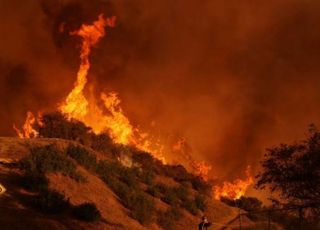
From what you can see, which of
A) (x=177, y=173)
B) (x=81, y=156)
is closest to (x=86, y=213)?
(x=81, y=156)

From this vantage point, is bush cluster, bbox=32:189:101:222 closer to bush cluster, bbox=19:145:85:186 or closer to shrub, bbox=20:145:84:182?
bush cluster, bbox=19:145:85:186

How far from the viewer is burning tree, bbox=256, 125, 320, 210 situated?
1597 cm

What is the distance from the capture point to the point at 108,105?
47906 millimetres

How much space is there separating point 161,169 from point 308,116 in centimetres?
1915

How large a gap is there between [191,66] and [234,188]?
53.9ft

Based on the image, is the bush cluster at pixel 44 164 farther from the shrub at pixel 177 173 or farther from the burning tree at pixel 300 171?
the shrub at pixel 177 173

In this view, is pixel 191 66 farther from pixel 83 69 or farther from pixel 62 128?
pixel 62 128

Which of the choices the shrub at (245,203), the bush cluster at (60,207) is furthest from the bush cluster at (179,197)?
the bush cluster at (60,207)

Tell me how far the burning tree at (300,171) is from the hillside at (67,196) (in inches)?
334

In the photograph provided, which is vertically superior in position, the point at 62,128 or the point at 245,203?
the point at 62,128

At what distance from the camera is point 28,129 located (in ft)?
142

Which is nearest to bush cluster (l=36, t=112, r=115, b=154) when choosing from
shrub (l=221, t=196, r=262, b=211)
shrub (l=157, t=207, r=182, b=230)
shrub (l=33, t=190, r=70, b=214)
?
shrub (l=157, t=207, r=182, b=230)

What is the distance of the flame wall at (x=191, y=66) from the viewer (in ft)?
170

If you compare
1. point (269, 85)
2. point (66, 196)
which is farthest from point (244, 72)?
point (66, 196)
